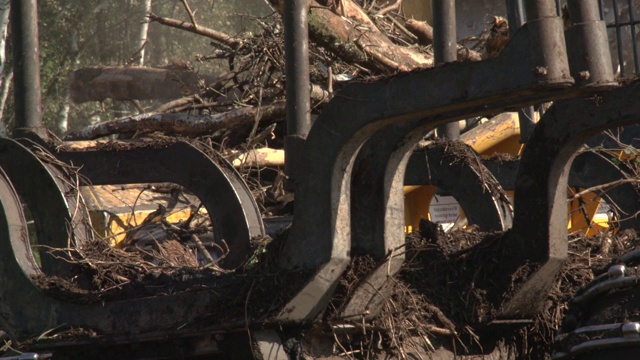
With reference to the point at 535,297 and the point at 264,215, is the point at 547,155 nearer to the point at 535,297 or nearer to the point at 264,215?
the point at 535,297

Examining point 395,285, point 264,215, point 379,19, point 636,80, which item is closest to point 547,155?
point 636,80

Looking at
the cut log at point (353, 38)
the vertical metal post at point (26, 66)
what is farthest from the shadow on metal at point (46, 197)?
the cut log at point (353, 38)

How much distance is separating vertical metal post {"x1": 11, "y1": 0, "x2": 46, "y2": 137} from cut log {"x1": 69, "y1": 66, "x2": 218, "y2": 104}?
26.6 ft

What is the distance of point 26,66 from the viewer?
5.43 meters

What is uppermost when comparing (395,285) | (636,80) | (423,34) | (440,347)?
(423,34)

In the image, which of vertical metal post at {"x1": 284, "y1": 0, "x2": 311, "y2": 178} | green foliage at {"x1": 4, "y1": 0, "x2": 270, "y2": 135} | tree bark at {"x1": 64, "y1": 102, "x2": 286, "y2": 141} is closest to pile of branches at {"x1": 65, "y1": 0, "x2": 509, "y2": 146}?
tree bark at {"x1": 64, "y1": 102, "x2": 286, "y2": 141}

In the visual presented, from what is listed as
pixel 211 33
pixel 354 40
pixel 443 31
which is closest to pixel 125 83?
pixel 211 33

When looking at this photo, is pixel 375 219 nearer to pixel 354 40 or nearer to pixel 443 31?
pixel 443 31

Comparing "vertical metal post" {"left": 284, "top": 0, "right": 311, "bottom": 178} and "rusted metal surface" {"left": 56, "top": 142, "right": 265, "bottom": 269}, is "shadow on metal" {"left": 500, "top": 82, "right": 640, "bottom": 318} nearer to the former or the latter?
"rusted metal surface" {"left": 56, "top": 142, "right": 265, "bottom": 269}

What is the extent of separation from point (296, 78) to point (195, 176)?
1.07 metres

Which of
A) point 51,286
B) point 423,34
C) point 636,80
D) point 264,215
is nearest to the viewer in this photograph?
Result: point 636,80

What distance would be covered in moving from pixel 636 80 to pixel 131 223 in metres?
4.44

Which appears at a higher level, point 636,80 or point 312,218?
point 636,80

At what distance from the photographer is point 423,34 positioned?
1045 cm
